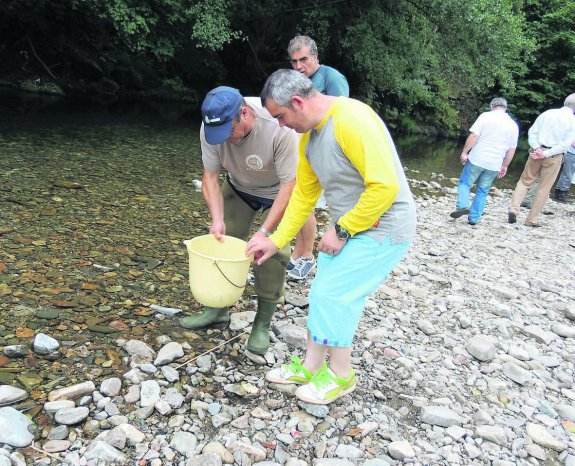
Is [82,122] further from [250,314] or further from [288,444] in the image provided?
[288,444]

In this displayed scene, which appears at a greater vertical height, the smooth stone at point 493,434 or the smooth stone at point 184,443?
the smooth stone at point 493,434

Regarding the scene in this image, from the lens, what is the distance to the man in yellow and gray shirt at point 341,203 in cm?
224

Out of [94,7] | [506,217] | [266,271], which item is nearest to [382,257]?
[266,271]

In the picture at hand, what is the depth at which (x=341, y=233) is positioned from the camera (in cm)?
243

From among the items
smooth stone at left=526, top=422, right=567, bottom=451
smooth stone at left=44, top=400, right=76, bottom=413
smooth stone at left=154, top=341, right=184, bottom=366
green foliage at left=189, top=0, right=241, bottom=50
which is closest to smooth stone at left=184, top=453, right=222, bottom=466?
smooth stone at left=44, top=400, right=76, bottom=413

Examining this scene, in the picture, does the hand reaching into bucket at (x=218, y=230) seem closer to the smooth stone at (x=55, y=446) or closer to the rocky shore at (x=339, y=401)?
the rocky shore at (x=339, y=401)

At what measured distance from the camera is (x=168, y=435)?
7.98ft

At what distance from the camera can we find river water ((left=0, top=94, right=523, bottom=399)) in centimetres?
319

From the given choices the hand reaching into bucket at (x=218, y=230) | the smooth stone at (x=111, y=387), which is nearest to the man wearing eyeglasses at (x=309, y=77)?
the hand reaching into bucket at (x=218, y=230)

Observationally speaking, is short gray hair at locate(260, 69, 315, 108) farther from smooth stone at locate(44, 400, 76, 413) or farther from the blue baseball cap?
smooth stone at locate(44, 400, 76, 413)

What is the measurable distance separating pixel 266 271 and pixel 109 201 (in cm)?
358

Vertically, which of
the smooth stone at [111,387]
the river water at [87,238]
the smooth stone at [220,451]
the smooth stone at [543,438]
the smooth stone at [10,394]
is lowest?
the river water at [87,238]

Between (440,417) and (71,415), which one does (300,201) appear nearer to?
(440,417)

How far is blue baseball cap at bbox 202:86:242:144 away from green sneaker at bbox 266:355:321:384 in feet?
4.54
